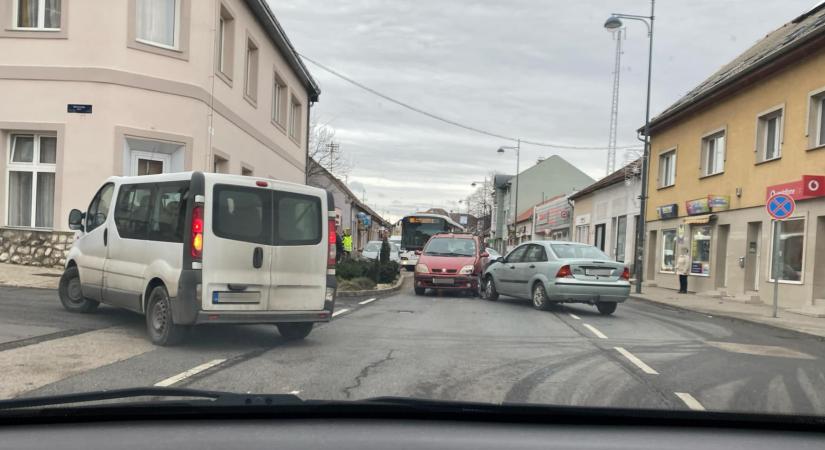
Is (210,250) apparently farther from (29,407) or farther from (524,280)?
(524,280)

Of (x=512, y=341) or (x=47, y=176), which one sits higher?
(x=47, y=176)

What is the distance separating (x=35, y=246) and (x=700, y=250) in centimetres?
1978

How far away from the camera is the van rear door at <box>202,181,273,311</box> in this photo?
6.97 metres

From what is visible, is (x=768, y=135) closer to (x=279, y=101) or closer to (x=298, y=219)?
(x=279, y=101)

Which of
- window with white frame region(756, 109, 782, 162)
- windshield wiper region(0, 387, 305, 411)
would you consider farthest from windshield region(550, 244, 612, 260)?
windshield wiper region(0, 387, 305, 411)

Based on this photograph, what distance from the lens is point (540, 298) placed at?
1345 cm

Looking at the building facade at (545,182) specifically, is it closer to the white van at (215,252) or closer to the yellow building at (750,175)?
the yellow building at (750,175)

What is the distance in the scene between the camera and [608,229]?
34906mm

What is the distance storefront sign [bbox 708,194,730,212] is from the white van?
53.6 feet

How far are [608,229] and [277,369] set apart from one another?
1219 inches

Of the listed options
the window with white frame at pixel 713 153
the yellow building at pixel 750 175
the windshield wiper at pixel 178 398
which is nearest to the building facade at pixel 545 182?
the yellow building at pixel 750 175

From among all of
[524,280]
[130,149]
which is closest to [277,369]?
[524,280]

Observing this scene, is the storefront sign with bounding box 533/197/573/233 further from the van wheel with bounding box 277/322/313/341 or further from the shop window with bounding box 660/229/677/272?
the van wheel with bounding box 277/322/313/341

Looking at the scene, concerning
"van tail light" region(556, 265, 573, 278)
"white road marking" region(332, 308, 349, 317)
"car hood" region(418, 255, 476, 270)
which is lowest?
"white road marking" region(332, 308, 349, 317)
